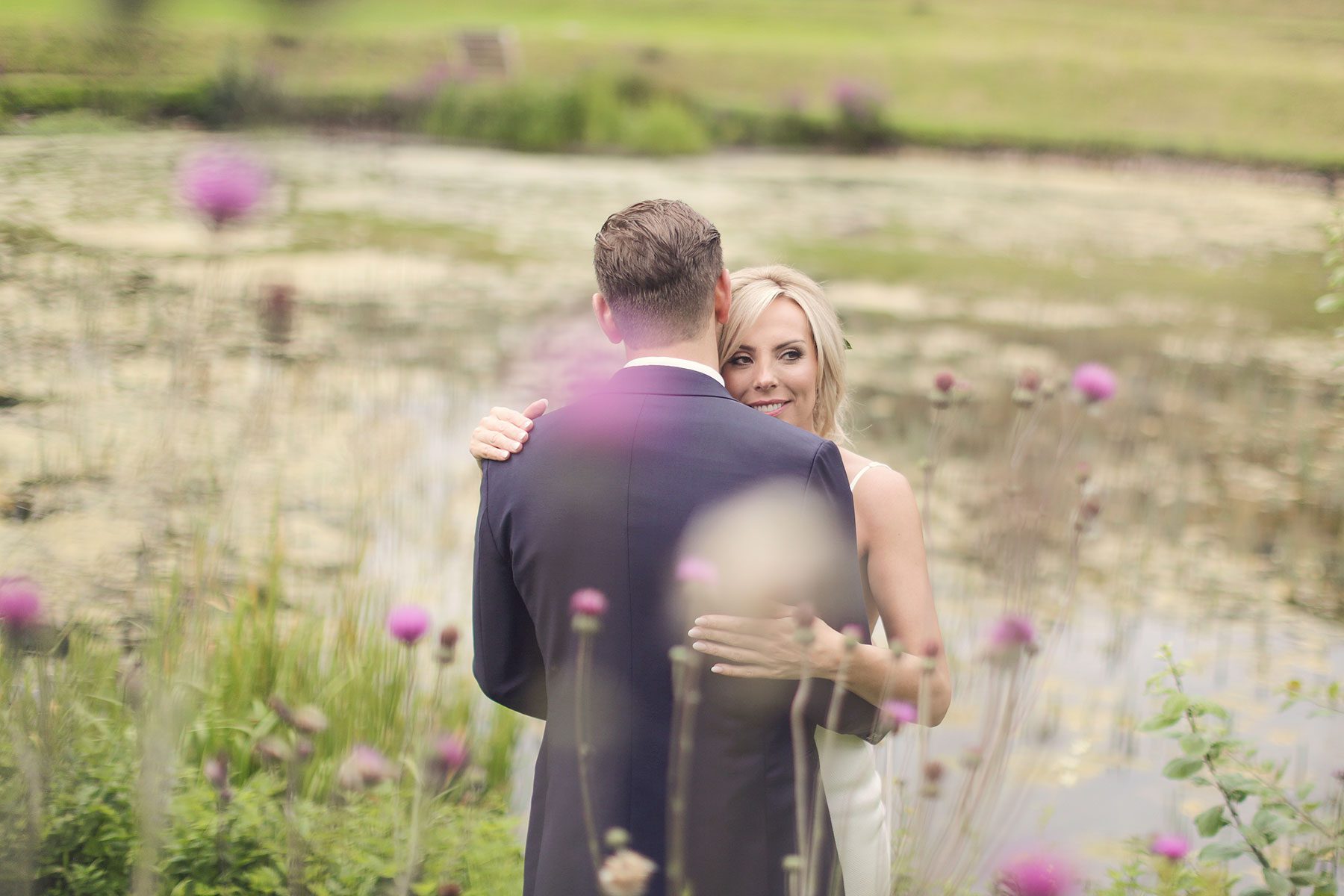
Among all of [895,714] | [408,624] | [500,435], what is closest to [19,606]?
[408,624]

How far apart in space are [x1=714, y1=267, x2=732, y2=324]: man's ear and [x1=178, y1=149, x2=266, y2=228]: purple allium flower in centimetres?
73

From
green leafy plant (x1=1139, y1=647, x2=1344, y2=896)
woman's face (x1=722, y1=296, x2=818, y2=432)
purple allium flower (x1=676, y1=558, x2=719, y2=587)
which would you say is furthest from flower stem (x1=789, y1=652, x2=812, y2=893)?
green leafy plant (x1=1139, y1=647, x2=1344, y2=896)

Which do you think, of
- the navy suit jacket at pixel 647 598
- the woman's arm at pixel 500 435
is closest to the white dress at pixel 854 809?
the navy suit jacket at pixel 647 598

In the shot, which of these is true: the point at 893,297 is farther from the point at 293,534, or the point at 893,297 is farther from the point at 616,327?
the point at 616,327

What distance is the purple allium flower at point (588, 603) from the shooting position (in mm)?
1171

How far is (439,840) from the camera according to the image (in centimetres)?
213

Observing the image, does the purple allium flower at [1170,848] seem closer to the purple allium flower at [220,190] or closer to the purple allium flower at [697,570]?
the purple allium flower at [697,570]

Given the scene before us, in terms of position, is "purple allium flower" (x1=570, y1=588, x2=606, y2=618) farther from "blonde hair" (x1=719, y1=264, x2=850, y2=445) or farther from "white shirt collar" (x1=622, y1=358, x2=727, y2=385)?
"blonde hair" (x1=719, y1=264, x2=850, y2=445)

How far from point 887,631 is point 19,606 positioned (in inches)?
50.7

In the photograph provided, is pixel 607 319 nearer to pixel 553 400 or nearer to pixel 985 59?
pixel 553 400

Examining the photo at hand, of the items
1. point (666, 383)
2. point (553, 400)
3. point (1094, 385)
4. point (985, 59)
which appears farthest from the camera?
point (985, 59)

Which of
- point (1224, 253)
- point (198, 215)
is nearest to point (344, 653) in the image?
point (198, 215)

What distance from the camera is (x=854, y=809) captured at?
58.9 inches

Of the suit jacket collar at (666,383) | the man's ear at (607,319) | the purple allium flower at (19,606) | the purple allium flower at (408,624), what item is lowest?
the purple allium flower at (19,606)
